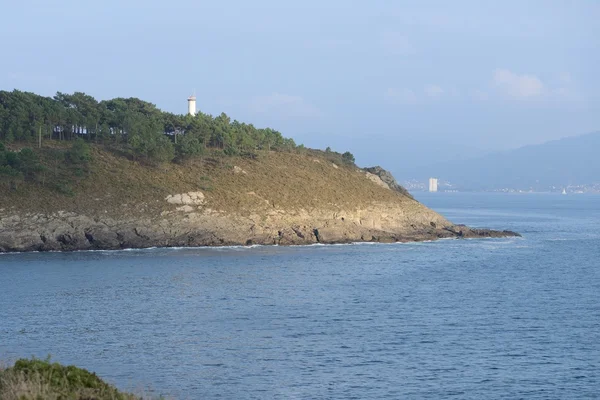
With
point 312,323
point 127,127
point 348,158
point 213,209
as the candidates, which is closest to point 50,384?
point 312,323

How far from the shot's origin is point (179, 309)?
42.3 metres

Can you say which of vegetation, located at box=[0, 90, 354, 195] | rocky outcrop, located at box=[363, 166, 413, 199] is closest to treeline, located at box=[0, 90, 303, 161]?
vegetation, located at box=[0, 90, 354, 195]

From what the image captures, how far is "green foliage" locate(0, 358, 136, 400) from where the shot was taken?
17.1 m

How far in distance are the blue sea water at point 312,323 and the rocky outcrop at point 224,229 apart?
13.7 ft

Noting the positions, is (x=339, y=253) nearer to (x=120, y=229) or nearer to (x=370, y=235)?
(x=370, y=235)

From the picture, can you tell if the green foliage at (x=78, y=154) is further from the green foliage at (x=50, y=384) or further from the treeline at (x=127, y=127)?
the green foliage at (x=50, y=384)

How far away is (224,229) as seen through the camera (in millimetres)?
77250

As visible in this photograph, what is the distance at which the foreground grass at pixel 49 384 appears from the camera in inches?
672

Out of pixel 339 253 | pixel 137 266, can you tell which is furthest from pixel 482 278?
pixel 137 266

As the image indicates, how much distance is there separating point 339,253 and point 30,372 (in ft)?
176

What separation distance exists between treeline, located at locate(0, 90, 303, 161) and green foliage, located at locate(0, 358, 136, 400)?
222 feet

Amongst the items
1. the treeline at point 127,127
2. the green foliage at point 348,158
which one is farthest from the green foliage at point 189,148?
the green foliage at point 348,158

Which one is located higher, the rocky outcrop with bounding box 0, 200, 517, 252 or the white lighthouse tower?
the white lighthouse tower

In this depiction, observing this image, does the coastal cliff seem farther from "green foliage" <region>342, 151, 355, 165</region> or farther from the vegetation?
"green foliage" <region>342, 151, 355, 165</region>
